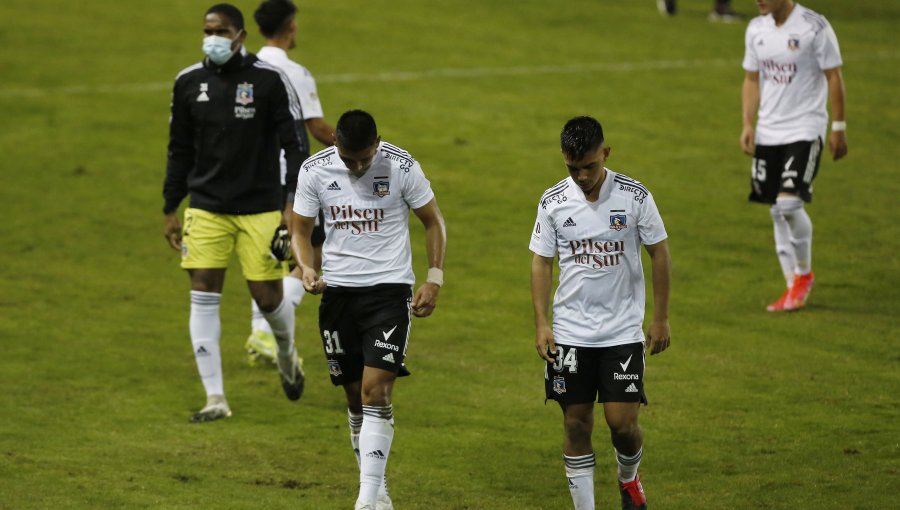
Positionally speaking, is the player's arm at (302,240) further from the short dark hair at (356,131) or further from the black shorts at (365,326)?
the short dark hair at (356,131)

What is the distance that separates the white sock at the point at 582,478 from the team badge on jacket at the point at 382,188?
1.79 meters

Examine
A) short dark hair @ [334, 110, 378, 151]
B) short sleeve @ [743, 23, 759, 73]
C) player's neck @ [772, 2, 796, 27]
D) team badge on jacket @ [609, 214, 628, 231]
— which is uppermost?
player's neck @ [772, 2, 796, 27]

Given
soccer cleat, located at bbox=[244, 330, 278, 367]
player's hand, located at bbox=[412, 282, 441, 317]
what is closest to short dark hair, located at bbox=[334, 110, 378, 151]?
player's hand, located at bbox=[412, 282, 441, 317]

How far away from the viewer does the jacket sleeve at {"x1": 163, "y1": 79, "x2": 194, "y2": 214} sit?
400 inches

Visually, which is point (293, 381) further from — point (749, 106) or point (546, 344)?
point (749, 106)

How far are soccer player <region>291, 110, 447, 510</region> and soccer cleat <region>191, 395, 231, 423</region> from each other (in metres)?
2.23

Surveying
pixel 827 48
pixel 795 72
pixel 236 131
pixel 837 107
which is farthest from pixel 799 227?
pixel 236 131

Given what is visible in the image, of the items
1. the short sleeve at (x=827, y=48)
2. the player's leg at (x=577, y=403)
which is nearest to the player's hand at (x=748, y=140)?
the short sleeve at (x=827, y=48)

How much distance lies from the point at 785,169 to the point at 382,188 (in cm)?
586

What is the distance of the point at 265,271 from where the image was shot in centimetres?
1026

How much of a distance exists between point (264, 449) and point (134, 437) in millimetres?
963

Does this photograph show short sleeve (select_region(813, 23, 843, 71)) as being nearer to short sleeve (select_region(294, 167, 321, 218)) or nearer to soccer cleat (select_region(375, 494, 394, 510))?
short sleeve (select_region(294, 167, 321, 218))

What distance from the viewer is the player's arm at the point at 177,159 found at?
10172 millimetres

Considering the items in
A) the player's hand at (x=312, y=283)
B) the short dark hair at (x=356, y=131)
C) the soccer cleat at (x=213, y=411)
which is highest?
the short dark hair at (x=356, y=131)
